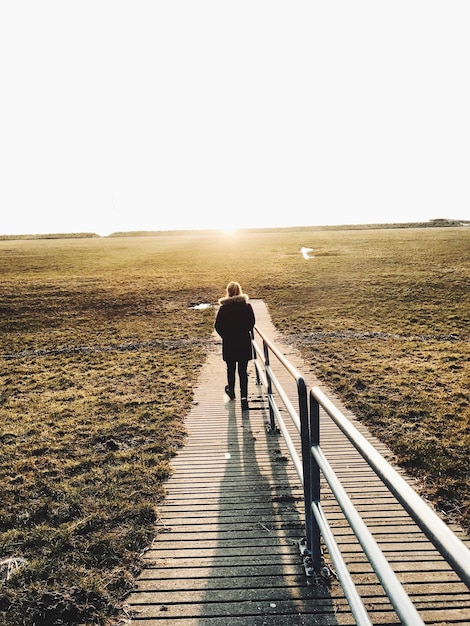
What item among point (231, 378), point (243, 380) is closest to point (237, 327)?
point (243, 380)

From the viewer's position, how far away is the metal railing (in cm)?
153

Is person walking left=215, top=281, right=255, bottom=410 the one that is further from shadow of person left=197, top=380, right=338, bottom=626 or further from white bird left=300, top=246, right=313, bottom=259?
white bird left=300, top=246, right=313, bottom=259

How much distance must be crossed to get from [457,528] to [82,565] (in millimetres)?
3681

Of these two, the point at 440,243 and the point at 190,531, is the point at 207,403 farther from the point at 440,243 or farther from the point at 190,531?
the point at 440,243

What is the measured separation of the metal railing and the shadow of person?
0.24m

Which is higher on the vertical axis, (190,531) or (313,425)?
(313,425)

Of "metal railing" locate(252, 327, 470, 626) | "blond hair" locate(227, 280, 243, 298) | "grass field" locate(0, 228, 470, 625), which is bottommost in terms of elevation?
"grass field" locate(0, 228, 470, 625)

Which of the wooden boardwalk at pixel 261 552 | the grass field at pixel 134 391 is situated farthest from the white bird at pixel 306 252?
the wooden boardwalk at pixel 261 552

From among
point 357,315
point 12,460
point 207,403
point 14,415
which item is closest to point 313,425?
point 12,460

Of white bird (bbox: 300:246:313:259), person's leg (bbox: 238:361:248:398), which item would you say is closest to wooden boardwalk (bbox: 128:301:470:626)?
person's leg (bbox: 238:361:248:398)

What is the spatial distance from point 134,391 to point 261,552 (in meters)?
6.76

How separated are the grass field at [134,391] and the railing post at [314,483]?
1.61 metres

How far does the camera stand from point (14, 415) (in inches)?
361

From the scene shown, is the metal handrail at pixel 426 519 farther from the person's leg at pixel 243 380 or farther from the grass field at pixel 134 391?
the person's leg at pixel 243 380
